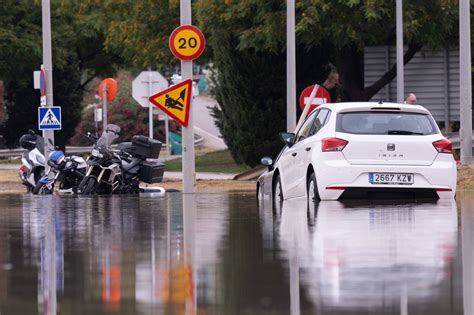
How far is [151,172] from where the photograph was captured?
26641 millimetres

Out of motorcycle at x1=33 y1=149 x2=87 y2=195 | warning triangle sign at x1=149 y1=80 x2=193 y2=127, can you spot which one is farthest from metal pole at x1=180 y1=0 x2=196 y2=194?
motorcycle at x1=33 y1=149 x2=87 y2=195

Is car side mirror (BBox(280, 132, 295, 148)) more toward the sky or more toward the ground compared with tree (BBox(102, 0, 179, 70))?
more toward the ground

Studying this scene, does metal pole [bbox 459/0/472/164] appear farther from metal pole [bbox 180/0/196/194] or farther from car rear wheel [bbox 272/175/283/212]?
car rear wheel [bbox 272/175/283/212]

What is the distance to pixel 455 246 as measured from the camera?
45.5 feet

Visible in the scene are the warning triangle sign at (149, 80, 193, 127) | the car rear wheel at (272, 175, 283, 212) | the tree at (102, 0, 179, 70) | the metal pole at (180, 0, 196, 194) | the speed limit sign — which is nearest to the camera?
the car rear wheel at (272, 175, 283, 212)

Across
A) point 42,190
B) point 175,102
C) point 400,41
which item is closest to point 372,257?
point 175,102

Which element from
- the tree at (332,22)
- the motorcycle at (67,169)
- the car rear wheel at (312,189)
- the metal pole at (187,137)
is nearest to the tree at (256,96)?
the tree at (332,22)

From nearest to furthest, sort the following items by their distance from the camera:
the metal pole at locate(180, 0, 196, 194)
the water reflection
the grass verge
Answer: the water reflection → the metal pole at locate(180, 0, 196, 194) → the grass verge

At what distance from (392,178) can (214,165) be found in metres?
32.0

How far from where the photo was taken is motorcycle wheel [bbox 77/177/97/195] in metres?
26.5

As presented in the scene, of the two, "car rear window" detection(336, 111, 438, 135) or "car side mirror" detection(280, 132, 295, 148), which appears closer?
"car rear window" detection(336, 111, 438, 135)

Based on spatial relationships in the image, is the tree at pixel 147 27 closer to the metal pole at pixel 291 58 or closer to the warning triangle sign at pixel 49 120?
the metal pole at pixel 291 58

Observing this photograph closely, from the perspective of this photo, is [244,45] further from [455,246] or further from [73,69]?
[455,246]

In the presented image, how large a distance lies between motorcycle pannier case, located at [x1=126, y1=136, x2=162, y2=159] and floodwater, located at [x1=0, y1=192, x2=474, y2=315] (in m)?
6.21
